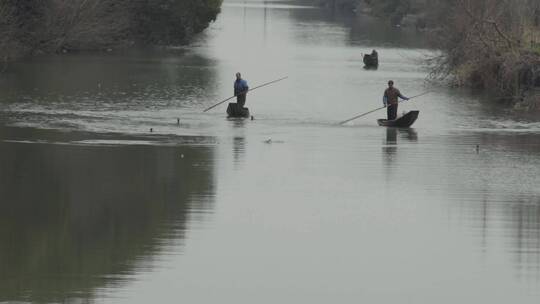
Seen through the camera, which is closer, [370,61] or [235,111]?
[235,111]

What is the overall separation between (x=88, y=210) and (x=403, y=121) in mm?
19006

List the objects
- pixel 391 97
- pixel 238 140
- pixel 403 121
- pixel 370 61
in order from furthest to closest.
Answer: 1. pixel 370 61
2. pixel 391 97
3. pixel 403 121
4. pixel 238 140

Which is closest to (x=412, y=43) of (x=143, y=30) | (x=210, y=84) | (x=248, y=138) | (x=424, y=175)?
(x=143, y=30)

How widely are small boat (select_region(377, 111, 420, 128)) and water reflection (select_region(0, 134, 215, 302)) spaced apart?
894 centimetres

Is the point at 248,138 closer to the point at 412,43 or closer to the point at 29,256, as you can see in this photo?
the point at 29,256

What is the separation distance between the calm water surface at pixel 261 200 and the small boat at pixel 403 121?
37 centimetres

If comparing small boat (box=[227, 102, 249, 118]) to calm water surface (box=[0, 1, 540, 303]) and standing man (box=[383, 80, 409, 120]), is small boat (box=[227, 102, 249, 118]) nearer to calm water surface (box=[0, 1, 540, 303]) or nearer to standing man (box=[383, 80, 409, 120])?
calm water surface (box=[0, 1, 540, 303])

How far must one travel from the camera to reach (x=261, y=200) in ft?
90.4

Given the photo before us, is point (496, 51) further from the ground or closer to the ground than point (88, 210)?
further from the ground

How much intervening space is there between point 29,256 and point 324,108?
31327mm

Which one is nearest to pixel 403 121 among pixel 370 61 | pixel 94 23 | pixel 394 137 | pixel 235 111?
pixel 394 137

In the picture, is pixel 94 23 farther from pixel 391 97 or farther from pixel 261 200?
pixel 261 200

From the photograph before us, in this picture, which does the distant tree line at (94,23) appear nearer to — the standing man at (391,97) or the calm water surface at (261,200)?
the calm water surface at (261,200)

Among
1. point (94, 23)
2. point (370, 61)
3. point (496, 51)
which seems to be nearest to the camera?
point (496, 51)
